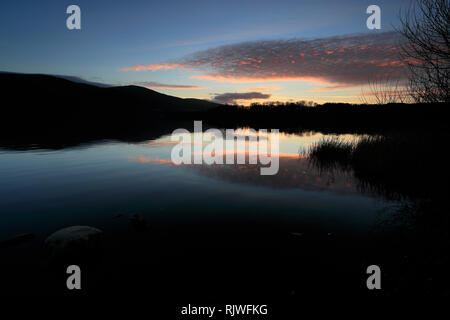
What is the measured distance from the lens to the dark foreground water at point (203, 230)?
16.8 feet

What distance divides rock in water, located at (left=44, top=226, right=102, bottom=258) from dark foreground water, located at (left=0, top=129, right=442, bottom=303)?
28 cm

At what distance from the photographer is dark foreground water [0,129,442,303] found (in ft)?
16.8

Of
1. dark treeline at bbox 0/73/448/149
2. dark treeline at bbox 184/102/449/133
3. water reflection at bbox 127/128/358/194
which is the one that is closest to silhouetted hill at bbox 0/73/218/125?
dark treeline at bbox 0/73/448/149

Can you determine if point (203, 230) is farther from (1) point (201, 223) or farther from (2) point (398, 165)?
(2) point (398, 165)

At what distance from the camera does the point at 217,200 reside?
1050 centimetres

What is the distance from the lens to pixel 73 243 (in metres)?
5.80

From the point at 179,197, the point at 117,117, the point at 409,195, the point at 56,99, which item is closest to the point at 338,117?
the point at 409,195

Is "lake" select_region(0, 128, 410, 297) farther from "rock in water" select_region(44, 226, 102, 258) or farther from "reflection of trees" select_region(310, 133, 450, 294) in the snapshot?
"reflection of trees" select_region(310, 133, 450, 294)

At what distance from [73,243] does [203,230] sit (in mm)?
3681
